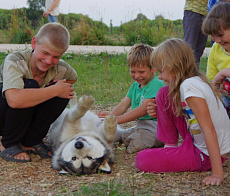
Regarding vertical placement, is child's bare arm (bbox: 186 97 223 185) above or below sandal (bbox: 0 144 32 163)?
above

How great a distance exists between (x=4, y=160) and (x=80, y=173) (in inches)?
31.8

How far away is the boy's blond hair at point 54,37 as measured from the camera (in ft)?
9.86

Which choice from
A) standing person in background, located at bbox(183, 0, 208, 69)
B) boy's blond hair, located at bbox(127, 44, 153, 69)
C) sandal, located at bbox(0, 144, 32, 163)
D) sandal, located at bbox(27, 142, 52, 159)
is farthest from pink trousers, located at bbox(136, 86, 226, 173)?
standing person in background, located at bbox(183, 0, 208, 69)

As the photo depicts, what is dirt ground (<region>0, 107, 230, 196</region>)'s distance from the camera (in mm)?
2281

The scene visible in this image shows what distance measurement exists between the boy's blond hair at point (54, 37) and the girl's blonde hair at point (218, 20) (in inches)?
50.1

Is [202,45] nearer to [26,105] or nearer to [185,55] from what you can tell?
[185,55]

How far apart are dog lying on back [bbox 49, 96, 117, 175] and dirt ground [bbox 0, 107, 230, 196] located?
0.31 feet

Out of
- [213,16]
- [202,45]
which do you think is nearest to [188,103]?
[213,16]

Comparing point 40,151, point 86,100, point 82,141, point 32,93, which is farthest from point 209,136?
point 40,151

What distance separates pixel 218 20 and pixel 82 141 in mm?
1544

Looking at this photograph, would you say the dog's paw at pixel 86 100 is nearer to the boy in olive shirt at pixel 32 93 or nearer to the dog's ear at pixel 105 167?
the boy in olive shirt at pixel 32 93

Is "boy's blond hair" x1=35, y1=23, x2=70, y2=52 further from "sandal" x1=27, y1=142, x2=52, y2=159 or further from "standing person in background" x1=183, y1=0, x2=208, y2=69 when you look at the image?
"standing person in background" x1=183, y1=0, x2=208, y2=69

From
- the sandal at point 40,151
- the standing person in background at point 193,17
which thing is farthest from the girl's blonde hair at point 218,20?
the standing person in background at point 193,17

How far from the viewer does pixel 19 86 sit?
2.88 m
